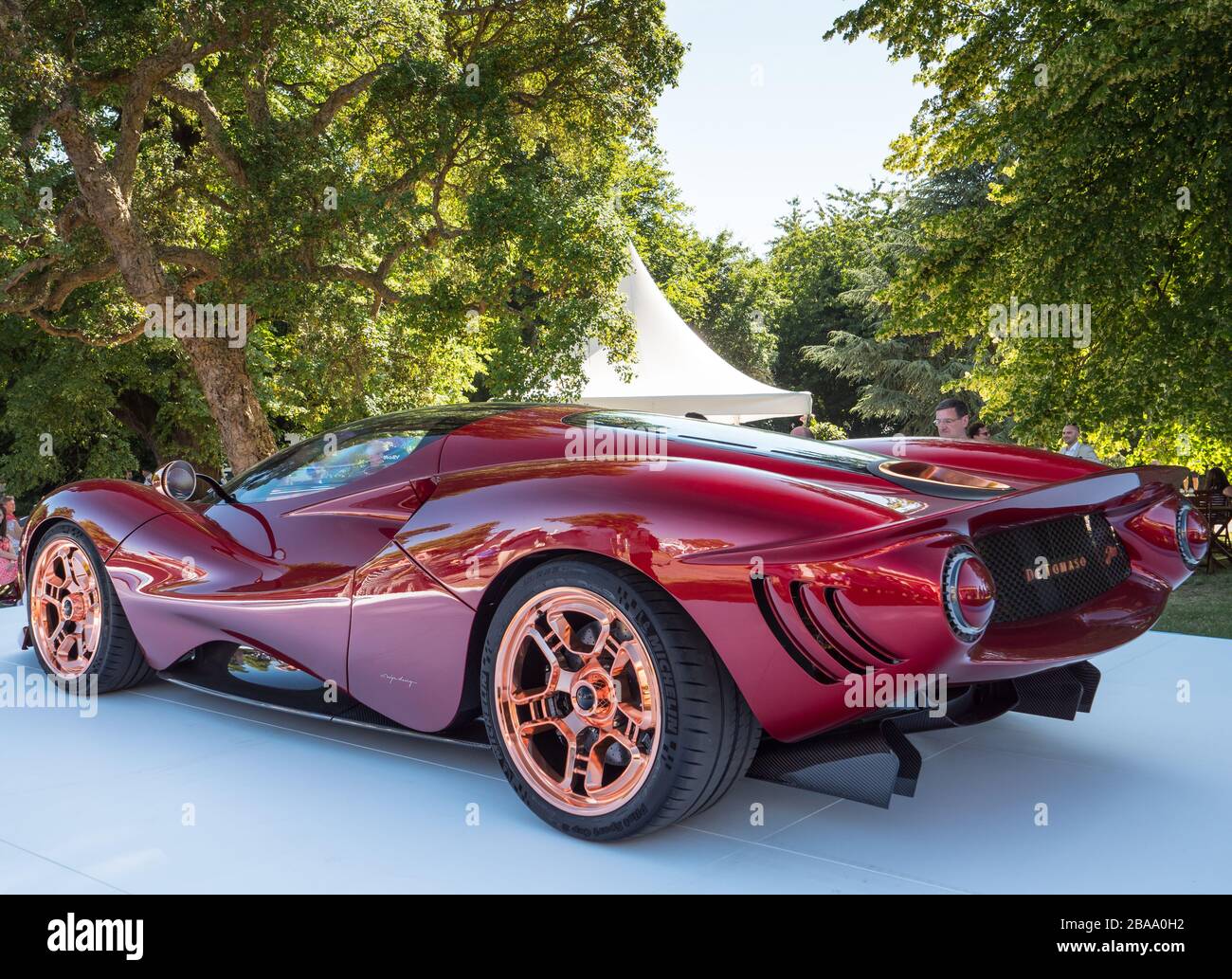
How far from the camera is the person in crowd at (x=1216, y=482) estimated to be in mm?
11676

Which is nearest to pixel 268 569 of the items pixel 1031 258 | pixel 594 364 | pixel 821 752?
pixel 821 752

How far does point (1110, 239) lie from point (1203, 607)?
326cm

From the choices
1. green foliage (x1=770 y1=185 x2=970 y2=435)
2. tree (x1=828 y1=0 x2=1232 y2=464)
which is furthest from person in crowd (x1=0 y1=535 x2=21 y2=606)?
green foliage (x1=770 y1=185 x2=970 y2=435)

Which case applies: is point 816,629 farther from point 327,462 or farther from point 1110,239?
point 1110,239

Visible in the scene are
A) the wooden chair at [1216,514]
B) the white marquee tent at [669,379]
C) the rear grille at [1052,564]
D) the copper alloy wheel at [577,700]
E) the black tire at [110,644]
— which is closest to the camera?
the copper alloy wheel at [577,700]

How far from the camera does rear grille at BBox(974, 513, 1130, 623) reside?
2965 millimetres

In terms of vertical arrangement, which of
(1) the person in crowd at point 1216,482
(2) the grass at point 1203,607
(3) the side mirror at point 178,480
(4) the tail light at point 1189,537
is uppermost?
(3) the side mirror at point 178,480

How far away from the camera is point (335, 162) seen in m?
14.6

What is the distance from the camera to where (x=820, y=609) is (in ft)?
8.38

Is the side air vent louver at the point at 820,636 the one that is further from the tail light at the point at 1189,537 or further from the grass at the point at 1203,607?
the grass at the point at 1203,607

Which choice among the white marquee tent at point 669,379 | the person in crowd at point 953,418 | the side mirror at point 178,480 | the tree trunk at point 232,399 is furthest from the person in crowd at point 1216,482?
the tree trunk at point 232,399

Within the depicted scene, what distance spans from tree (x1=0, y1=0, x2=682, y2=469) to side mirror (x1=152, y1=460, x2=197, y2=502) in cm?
1001

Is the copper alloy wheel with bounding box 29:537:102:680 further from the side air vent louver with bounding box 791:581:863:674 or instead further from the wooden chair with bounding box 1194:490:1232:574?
the wooden chair with bounding box 1194:490:1232:574

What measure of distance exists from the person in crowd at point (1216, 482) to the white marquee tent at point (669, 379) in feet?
16.1
